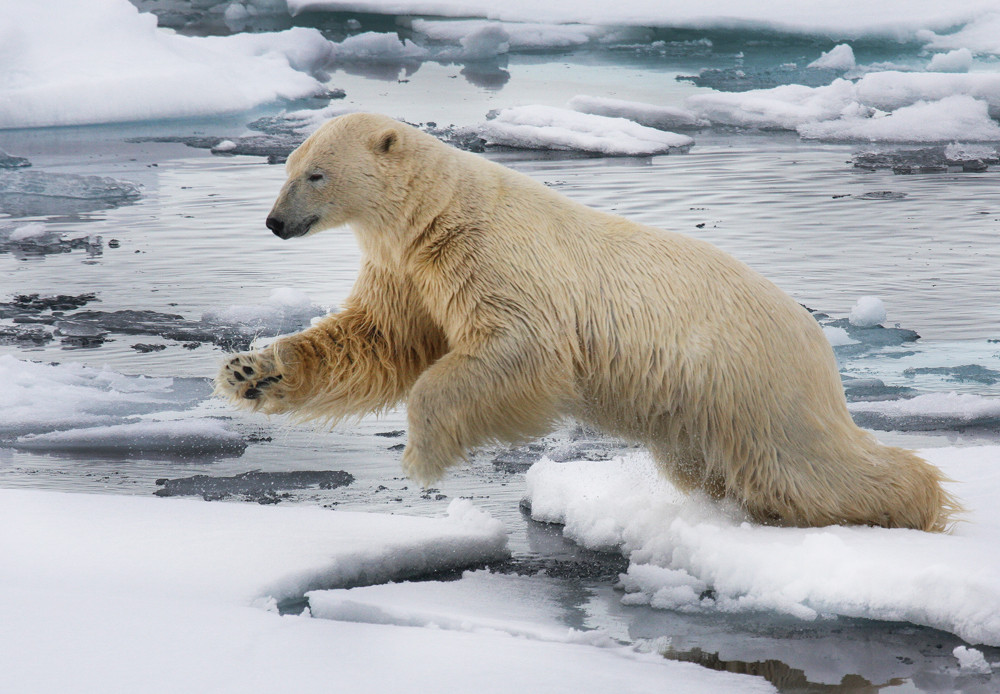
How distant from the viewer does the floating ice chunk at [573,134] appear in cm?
1129

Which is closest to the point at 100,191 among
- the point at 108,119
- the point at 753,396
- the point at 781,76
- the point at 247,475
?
the point at 108,119

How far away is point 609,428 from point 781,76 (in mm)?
14242

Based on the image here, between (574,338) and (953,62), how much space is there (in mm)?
15034

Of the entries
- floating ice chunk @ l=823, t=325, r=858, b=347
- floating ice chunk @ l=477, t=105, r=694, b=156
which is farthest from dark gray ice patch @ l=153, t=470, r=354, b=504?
floating ice chunk @ l=477, t=105, r=694, b=156

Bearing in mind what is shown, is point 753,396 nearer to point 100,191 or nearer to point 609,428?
point 609,428

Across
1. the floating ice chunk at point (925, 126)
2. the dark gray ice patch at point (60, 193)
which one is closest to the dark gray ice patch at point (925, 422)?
the dark gray ice patch at point (60, 193)

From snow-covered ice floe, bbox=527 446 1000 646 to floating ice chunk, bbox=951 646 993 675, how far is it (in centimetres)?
9

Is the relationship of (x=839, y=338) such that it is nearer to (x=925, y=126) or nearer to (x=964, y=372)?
(x=964, y=372)

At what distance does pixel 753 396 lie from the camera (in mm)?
3287

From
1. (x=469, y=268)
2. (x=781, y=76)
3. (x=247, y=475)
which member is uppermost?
(x=781, y=76)

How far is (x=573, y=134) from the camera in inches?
455

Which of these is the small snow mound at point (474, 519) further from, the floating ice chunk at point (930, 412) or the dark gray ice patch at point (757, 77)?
the dark gray ice patch at point (757, 77)

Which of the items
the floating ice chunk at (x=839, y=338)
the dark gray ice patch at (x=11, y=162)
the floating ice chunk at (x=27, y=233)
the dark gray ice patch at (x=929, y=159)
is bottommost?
the floating ice chunk at (x=839, y=338)

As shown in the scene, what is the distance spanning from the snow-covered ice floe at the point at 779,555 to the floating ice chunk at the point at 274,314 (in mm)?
2424
